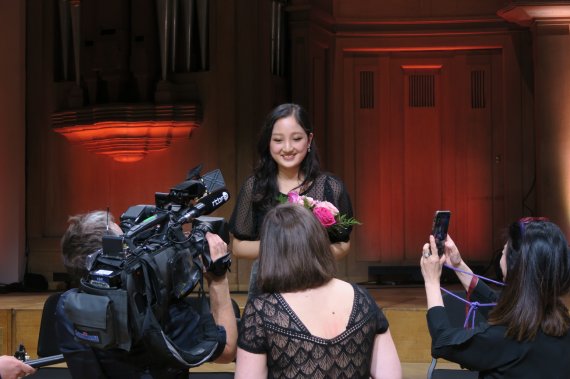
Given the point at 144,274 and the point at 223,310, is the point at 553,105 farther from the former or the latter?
the point at 144,274

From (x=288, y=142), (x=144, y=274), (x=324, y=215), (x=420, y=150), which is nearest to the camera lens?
(x=144, y=274)

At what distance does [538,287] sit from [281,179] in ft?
3.92

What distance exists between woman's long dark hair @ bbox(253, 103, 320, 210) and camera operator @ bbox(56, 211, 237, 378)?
92cm

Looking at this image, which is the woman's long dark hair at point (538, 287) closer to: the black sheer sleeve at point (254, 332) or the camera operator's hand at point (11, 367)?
the black sheer sleeve at point (254, 332)

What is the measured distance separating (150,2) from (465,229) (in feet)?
10.2

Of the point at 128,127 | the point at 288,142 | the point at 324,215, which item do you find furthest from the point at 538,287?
the point at 128,127

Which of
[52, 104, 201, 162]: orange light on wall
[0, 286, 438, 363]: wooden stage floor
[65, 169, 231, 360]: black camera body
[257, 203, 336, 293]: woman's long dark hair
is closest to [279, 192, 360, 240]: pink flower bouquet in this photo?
[257, 203, 336, 293]: woman's long dark hair

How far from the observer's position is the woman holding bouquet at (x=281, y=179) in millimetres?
3203

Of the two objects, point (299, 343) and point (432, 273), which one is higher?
point (432, 273)

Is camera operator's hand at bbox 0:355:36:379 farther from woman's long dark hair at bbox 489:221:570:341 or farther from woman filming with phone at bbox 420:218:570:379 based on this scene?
woman's long dark hair at bbox 489:221:570:341

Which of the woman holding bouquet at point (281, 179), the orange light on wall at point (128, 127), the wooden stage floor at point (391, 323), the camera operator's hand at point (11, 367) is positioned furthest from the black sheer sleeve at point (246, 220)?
the orange light on wall at point (128, 127)

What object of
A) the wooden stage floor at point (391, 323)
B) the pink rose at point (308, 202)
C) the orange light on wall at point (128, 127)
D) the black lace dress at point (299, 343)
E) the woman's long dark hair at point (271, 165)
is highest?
the orange light on wall at point (128, 127)

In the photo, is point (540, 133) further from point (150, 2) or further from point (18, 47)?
point (18, 47)

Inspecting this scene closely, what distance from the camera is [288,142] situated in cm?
320
